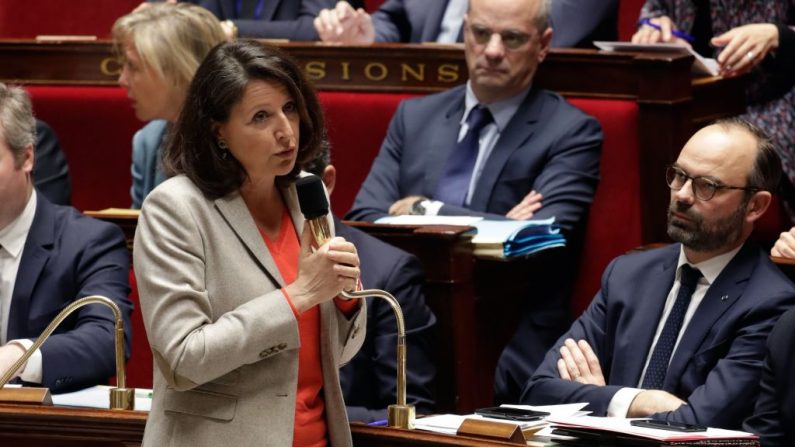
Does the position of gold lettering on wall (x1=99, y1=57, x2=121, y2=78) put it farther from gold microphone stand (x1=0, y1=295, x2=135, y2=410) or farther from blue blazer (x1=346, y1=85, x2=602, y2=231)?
gold microphone stand (x1=0, y1=295, x2=135, y2=410)

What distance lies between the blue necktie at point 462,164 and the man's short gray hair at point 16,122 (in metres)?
0.86

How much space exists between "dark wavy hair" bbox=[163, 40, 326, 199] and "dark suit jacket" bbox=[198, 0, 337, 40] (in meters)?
1.76

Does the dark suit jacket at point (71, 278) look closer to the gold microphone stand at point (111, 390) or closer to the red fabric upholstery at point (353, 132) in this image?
the gold microphone stand at point (111, 390)

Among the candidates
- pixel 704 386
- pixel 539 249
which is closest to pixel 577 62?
pixel 539 249

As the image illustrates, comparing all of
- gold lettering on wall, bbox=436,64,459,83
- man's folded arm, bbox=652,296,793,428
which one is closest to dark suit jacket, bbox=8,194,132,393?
man's folded arm, bbox=652,296,793,428

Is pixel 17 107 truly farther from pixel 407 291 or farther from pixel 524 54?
pixel 524 54

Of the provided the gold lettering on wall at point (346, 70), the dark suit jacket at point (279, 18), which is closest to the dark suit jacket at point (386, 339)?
the gold lettering on wall at point (346, 70)

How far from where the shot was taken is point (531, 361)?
2479 millimetres

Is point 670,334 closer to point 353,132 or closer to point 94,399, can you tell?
point 94,399

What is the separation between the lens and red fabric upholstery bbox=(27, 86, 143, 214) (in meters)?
3.29

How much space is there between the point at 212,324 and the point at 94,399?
561mm

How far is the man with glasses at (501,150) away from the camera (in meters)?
2.61

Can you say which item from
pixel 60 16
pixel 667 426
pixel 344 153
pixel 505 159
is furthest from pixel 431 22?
pixel 667 426

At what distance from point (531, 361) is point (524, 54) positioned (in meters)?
0.65
